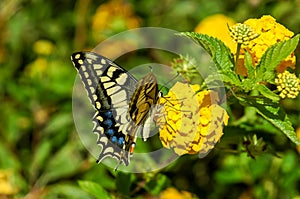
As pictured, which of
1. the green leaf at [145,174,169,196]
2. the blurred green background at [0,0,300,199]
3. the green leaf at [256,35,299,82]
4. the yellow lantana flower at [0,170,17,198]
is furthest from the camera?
the yellow lantana flower at [0,170,17,198]

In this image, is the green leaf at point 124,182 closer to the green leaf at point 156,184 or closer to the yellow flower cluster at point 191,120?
the green leaf at point 156,184

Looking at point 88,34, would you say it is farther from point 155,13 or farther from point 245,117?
point 245,117

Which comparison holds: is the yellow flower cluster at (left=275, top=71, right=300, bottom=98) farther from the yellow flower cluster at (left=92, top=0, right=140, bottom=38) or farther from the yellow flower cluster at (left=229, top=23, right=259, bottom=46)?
the yellow flower cluster at (left=92, top=0, right=140, bottom=38)

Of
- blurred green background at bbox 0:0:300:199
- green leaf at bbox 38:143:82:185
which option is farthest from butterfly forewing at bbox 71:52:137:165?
green leaf at bbox 38:143:82:185

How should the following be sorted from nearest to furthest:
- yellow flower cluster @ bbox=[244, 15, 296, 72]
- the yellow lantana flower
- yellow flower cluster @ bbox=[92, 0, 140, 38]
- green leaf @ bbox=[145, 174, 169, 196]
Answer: yellow flower cluster @ bbox=[244, 15, 296, 72] < green leaf @ bbox=[145, 174, 169, 196] < the yellow lantana flower < yellow flower cluster @ bbox=[92, 0, 140, 38]

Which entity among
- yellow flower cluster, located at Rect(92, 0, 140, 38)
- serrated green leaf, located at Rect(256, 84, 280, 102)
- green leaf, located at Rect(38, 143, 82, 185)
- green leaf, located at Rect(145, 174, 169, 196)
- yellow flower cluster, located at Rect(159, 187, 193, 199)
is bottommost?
yellow flower cluster, located at Rect(159, 187, 193, 199)

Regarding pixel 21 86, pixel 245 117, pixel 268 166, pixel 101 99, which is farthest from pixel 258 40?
pixel 21 86
